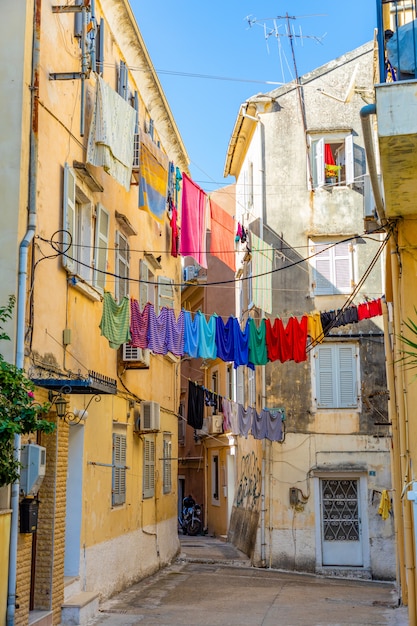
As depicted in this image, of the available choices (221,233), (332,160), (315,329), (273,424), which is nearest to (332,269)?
(332,160)

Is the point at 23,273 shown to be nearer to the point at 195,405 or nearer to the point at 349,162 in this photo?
the point at 195,405

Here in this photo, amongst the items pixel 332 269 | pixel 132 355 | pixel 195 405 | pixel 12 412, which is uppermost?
pixel 332 269

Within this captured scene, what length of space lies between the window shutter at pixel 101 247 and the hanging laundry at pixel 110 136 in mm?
995

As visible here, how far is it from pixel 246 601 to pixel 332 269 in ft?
34.6

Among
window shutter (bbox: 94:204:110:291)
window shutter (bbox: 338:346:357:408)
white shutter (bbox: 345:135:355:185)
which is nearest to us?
window shutter (bbox: 94:204:110:291)

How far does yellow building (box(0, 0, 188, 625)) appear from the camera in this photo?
10102 mm

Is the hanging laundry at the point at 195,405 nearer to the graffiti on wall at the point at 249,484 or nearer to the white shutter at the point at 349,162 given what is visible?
the graffiti on wall at the point at 249,484

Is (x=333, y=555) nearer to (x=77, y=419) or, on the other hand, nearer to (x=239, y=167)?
(x=77, y=419)

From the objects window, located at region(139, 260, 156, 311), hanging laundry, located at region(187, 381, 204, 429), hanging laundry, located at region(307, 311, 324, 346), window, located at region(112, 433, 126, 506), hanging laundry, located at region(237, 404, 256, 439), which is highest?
window, located at region(139, 260, 156, 311)

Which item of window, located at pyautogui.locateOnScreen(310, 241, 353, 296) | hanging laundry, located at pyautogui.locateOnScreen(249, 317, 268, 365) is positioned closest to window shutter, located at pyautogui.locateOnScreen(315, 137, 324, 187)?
window, located at pyautogui.locateOnScreen(310, 241, 353, 296)

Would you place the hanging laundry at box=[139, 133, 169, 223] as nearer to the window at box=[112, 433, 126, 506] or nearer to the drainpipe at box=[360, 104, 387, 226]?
the window at box=[112, 433, 126, 506]

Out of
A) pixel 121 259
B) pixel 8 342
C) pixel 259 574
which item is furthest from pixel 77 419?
pixel 259 574

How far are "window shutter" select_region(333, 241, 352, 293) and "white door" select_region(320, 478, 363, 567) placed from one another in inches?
205

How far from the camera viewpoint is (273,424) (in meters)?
20.9
